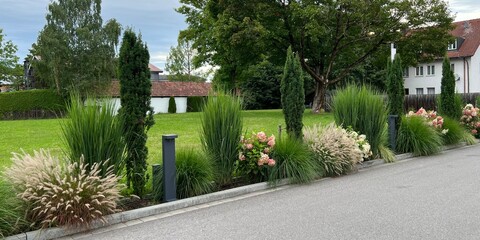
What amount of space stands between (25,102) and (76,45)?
7441 mm

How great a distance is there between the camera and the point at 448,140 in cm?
1277

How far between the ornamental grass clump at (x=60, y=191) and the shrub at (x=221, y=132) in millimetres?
2184

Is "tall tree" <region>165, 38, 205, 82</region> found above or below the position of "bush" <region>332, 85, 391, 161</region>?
above

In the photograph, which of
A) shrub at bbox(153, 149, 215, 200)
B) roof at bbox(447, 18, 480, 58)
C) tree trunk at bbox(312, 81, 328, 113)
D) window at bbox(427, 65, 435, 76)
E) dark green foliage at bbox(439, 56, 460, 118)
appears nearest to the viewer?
shrub at bbox(153, 149, 215, 200)

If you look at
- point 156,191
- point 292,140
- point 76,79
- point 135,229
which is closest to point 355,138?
point 292,140

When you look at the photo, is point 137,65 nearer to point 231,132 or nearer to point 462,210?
point 231,132

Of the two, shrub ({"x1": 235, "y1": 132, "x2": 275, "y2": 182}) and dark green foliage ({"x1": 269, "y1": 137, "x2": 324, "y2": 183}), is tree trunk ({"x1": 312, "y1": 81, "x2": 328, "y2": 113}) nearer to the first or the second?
dark green foliage ({"x1": 269, "y1": 137, "x2": 324, "y2": 183})

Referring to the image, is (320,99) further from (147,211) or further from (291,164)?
(147,211)

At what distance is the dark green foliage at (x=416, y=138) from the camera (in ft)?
36.0

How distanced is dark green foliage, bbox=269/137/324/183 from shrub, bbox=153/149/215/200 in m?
1.34

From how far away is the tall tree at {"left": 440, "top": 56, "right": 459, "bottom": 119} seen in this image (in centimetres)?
1392

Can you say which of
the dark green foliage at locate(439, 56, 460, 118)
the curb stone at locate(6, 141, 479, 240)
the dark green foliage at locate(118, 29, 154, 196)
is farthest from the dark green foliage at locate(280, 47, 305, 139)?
the dark green foliage at locate(439, 56, 460, 118)

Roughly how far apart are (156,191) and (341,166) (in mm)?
3986

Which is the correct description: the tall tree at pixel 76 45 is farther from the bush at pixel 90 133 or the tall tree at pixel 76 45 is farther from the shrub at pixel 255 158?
the bush at pixel 90 133
